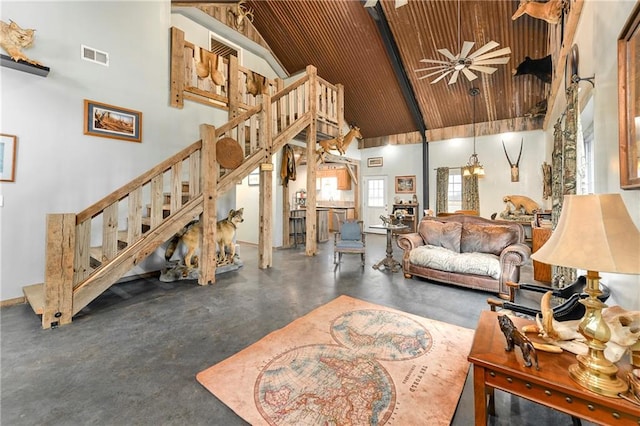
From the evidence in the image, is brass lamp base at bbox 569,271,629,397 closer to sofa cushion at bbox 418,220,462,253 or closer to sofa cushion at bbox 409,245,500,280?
sofa cushion at bbox 409,245,500,280

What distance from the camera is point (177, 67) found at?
15.0 ft

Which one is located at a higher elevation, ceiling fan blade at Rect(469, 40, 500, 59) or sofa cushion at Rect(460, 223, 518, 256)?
ceiling fan blade at Rect(469, 40, 500, 59)

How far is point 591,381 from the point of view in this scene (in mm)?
1021

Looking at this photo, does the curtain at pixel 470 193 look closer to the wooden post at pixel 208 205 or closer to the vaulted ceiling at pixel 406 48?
the vaulted ceiling at pixel 406 48

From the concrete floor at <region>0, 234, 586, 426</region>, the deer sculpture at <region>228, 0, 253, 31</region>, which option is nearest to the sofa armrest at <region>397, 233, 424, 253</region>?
the concrete floor at <region>0, 234, 586, 426</region>

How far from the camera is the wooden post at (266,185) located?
15.2 feet

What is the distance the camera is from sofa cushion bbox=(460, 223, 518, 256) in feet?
12.9

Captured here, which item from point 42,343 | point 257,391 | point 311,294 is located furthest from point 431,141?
point 42,343

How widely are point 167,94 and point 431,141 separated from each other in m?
7.81

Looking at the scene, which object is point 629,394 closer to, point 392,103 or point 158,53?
point 158,53

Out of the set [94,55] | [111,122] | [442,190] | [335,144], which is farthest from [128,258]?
[442,190]

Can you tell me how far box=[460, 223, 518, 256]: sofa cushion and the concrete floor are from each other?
79 cm

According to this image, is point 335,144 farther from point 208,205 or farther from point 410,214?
point 410,214

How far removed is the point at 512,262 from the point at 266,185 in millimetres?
3913
